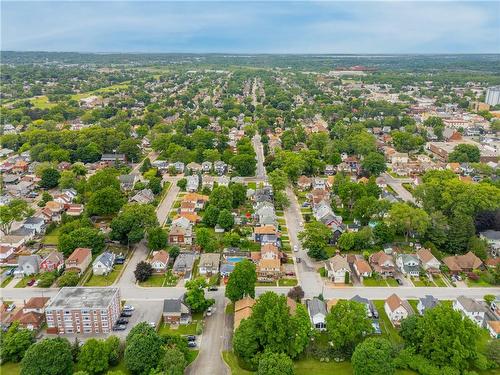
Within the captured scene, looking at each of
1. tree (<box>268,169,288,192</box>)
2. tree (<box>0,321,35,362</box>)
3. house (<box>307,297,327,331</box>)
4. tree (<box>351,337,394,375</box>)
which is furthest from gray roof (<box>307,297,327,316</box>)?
tree (<box>268,169,288,192</box>)

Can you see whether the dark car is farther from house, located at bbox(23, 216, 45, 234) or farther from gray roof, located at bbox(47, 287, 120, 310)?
house, located at bbox(23, 216, 45, 234)

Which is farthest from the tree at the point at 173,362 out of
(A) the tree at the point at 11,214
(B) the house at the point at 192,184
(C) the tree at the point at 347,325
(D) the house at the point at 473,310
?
(B) the house at the point at 192,184

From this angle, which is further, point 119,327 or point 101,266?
point 101,266

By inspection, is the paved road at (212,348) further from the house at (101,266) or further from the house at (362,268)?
the house at (362,268)

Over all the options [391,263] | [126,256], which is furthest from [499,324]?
[126,256]

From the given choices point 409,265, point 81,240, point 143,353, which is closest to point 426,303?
point 409,265

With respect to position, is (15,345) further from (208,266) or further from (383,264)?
(383,264)
